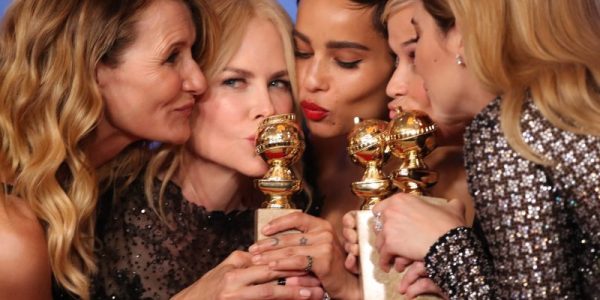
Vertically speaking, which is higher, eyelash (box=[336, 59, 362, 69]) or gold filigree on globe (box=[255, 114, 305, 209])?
eyelash (box=[336, 59, 362, 69])

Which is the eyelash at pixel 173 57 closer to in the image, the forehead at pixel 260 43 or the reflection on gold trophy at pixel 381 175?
the forehead at pixel 260 43

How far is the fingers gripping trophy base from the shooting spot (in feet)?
6.19

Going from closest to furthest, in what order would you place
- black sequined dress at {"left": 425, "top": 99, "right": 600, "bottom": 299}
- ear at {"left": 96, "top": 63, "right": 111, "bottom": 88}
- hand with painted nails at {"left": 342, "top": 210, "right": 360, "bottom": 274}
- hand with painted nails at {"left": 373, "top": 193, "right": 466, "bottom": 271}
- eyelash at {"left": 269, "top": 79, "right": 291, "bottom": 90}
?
1. black sequined dress at {"left": 425, "top": 99, "right": 600, "bottom": 299}
2. hand with painted nails at {"left": 373, "top": 193, "right": 466, "bottom": 271}
3. hand with painted nails at {"left": 342, "top": 210, "right": 360, "bottom": 274}
4. ear at {"left": 96, "top": 63, "right": 111, "bottom": 88}
5. eyelash at {"left": 269, "top": 79, "right": 291, "bottom": 90}

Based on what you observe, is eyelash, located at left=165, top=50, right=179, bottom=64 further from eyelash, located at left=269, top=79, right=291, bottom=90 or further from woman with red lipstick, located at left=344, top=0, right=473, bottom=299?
woman with red lipstick, located at left=344, top=0, right=473, bottom=299

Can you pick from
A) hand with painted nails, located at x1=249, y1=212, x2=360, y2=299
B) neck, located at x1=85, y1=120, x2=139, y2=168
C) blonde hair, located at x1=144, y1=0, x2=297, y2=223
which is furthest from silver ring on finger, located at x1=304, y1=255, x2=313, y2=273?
neck, located at x1=85, y1=120, x2=139, y2=168

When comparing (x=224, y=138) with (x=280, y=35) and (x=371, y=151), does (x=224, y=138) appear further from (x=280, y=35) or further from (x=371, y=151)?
(x=371, y=151)

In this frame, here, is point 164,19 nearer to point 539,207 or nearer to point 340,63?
point 340,63

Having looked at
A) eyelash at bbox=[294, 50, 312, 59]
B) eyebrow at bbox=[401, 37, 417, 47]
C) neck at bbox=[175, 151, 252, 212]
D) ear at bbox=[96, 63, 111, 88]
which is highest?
eyebrow at bbox=[401, 37, 417, 47]

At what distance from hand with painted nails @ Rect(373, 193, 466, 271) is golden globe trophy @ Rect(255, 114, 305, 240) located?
0.72ft

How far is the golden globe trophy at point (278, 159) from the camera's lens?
1.99 m

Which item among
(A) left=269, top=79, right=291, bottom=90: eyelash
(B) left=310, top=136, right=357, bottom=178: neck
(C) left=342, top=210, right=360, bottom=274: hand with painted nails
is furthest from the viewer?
(B) left=310, top=136, right=357, bottom=178: neck

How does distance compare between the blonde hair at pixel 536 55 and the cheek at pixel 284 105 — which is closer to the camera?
the blonde hair at pixel 536 55

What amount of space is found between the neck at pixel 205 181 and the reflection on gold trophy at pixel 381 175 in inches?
20.2

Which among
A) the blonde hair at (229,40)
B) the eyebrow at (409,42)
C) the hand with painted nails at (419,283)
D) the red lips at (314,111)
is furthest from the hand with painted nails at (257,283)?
the eyebrow at (409,42)
